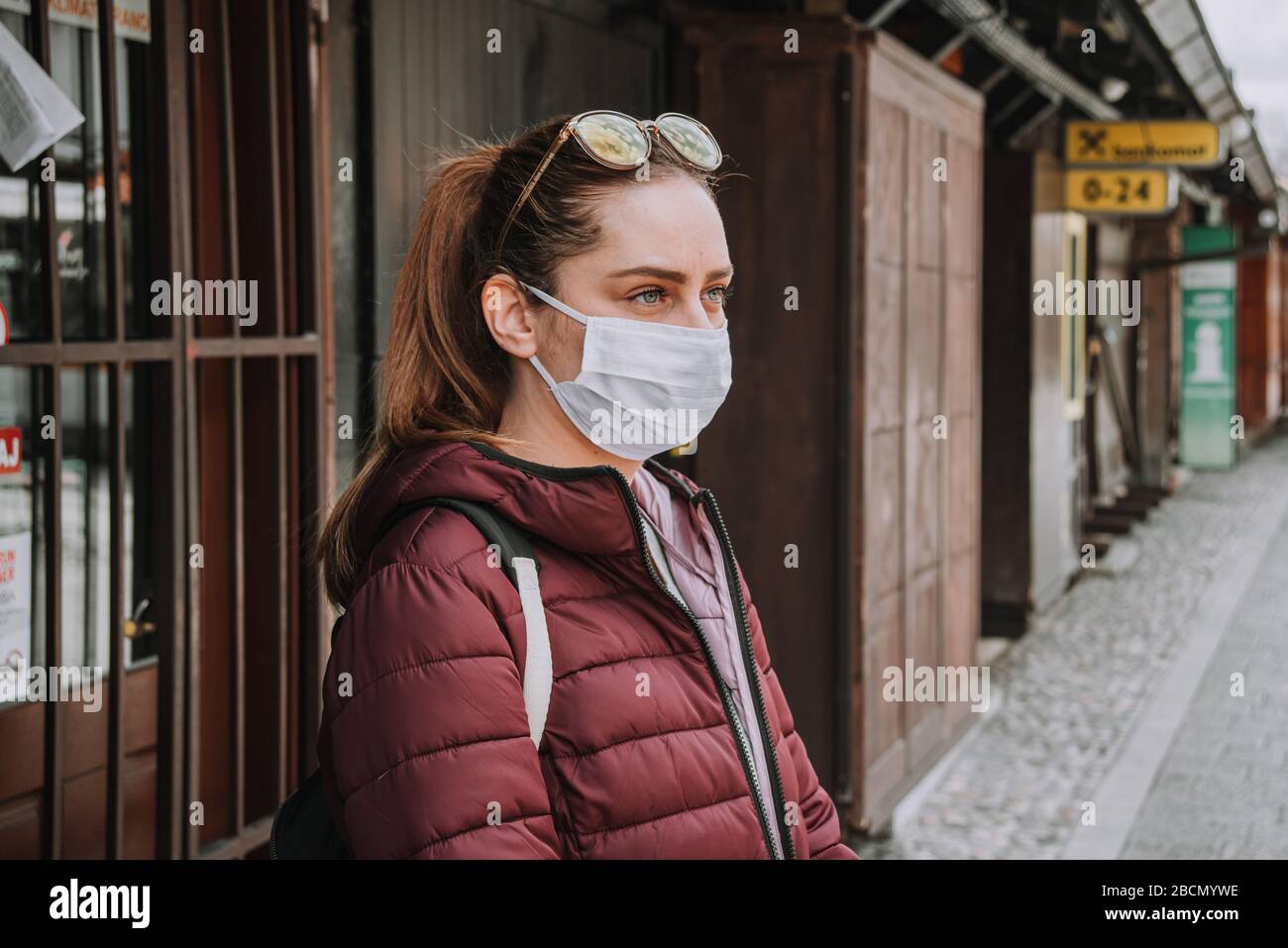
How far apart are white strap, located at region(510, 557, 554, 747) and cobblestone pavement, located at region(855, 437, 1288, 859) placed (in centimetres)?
451

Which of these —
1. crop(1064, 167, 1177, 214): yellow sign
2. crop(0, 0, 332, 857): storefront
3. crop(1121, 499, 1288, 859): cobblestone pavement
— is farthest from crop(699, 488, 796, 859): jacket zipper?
crop(1064, 167, 1177, 214): yellow sign

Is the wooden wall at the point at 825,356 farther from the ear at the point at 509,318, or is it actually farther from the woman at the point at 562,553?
the ear at the point at 509,318

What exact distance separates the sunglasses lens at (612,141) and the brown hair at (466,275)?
0.01 metres

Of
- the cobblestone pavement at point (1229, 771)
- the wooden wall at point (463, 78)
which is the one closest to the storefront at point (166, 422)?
the wooden wall at point (463, 78)

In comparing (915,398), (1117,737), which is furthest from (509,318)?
(1117,737)

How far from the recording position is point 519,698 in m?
1.60

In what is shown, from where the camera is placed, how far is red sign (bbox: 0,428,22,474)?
2.99 meters

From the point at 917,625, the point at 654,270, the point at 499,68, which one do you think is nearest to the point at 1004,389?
the point at 917,625

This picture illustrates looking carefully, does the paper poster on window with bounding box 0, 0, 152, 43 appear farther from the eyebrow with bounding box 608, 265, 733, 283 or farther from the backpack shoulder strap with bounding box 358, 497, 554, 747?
the backpack shoulder strap with bounding box 358, 497, 554, 747

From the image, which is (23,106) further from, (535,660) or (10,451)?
(535,660)

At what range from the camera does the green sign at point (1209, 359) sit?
16906 mm

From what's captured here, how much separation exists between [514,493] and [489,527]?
6 cm

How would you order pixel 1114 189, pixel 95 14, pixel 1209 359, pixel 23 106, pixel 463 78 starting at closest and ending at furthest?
pixel 23 106
pixel 95 14
pixel 463 78
pixel 1114 189
pixel 1209 359
